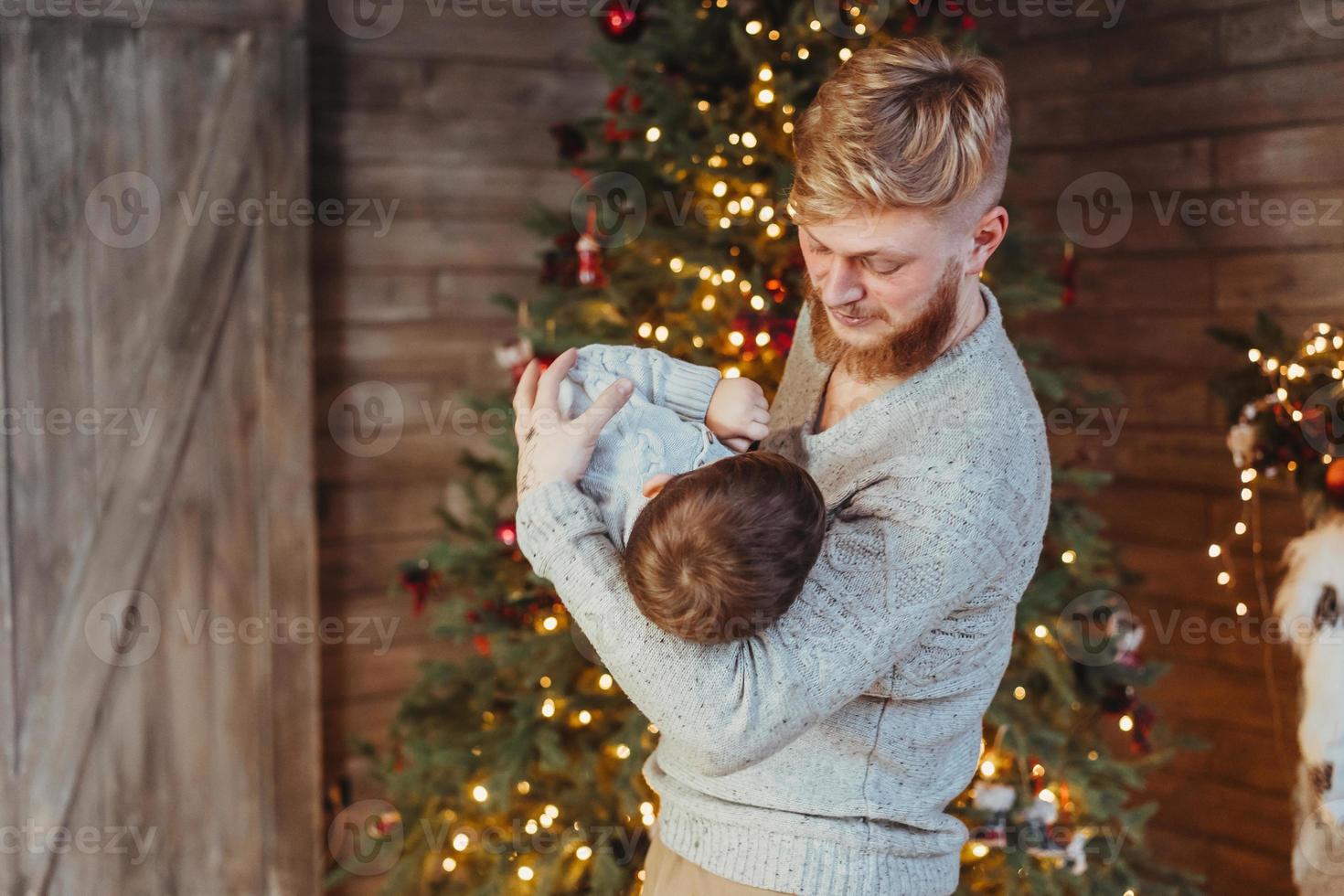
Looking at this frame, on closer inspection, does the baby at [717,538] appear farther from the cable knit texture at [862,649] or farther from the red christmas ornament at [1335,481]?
the red christmas ornament at [1335,481]

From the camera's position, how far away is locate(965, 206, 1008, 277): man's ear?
4.04ft

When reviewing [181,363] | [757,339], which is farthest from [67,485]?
[757,339]

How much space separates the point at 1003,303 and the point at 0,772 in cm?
232

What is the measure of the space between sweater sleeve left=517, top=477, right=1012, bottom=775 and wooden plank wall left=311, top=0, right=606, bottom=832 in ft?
6.46

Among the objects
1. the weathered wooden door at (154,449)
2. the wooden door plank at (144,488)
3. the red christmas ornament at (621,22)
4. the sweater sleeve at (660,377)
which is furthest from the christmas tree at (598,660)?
the sweater sleeve at (660,377)

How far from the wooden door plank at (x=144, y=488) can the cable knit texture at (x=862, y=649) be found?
1.73m

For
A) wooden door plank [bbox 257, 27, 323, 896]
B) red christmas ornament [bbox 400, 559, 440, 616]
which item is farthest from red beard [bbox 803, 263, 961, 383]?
wooden door plank [bbox 257, 27, 323, 896]

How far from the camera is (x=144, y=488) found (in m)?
2.71

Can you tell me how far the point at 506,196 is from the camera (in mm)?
3139

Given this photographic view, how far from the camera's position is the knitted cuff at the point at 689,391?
4.53 ft

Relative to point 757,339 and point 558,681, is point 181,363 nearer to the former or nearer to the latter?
point 558,681

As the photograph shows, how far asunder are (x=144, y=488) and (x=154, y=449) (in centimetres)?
9

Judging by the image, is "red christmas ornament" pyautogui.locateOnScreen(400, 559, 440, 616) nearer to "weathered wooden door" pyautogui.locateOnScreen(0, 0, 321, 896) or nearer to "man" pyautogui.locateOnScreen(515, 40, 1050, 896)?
"weathered wooden door" pyautogui.locateOnScreen(0, 0, 321, 896)

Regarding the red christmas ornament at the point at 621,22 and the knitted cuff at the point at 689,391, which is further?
the red christmas ornament at the point at 621,22
